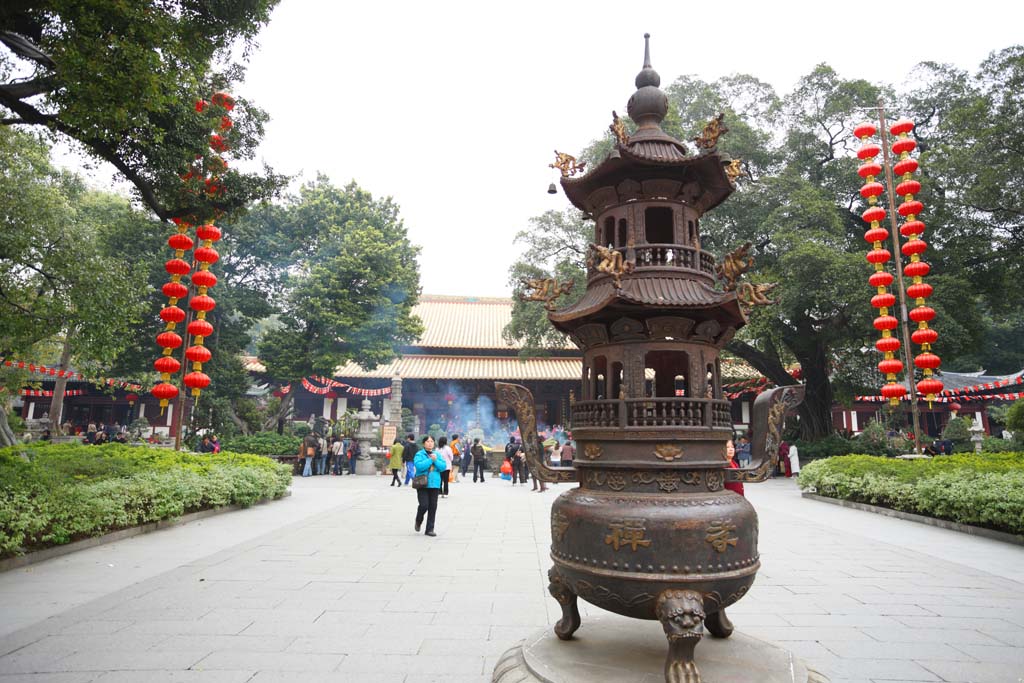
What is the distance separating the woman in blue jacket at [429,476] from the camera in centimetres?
863

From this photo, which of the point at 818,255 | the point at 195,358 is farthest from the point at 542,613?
the point at 818,255

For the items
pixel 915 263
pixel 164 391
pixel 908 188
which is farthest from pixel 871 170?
pixel 164 391

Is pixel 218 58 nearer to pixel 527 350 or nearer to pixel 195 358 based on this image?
pixel 195 358

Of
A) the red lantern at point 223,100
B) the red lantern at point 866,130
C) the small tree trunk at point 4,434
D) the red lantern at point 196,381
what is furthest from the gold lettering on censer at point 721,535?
the red lantern at point 866,130

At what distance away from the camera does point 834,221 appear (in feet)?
60.2

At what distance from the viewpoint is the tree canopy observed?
617 inches

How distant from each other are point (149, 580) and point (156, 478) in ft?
14.0

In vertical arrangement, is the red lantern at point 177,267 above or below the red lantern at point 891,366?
above

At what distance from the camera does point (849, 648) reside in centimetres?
420

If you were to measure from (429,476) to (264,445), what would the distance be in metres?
13.8

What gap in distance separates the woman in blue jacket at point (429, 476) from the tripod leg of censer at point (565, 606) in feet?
15.9

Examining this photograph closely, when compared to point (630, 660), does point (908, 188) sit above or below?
above

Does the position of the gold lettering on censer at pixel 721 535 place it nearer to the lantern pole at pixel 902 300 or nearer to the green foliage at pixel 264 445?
the lantern pole at pixel 902 300

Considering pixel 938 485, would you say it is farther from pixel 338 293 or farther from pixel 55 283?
pixel 338 293
